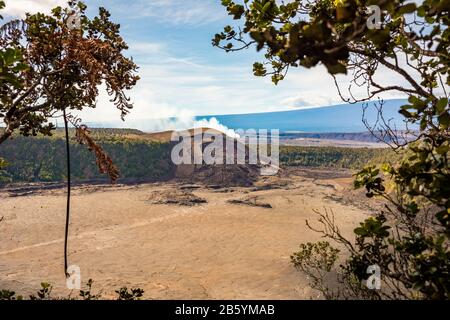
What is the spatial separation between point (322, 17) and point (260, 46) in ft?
0.91

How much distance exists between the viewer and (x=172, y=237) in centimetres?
2273

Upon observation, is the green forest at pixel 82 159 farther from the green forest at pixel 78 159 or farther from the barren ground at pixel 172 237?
the barren ground at pixel 172 237

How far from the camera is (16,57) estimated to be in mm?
2357

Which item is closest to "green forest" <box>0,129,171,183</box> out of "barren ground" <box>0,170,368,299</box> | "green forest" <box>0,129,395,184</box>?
"green forest" <box>0,129,395,184</box>

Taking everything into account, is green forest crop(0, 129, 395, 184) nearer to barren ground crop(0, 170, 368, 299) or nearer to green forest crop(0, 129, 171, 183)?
green forest crop(0, 129, 171, 183)

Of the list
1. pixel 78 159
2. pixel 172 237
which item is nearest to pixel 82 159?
pixel 78 159

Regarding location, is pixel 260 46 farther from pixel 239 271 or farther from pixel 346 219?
pixel 346 219

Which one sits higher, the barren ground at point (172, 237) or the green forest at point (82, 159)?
the green forest at point (82, 159)

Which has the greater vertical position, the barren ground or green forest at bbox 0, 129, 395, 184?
green forest at bbox 0, 129, 395, 184

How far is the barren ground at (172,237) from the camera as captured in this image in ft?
47.1

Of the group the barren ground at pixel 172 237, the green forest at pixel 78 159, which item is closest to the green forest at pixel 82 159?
the green forest at pixel 78 159

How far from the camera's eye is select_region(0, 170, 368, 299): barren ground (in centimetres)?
1437
